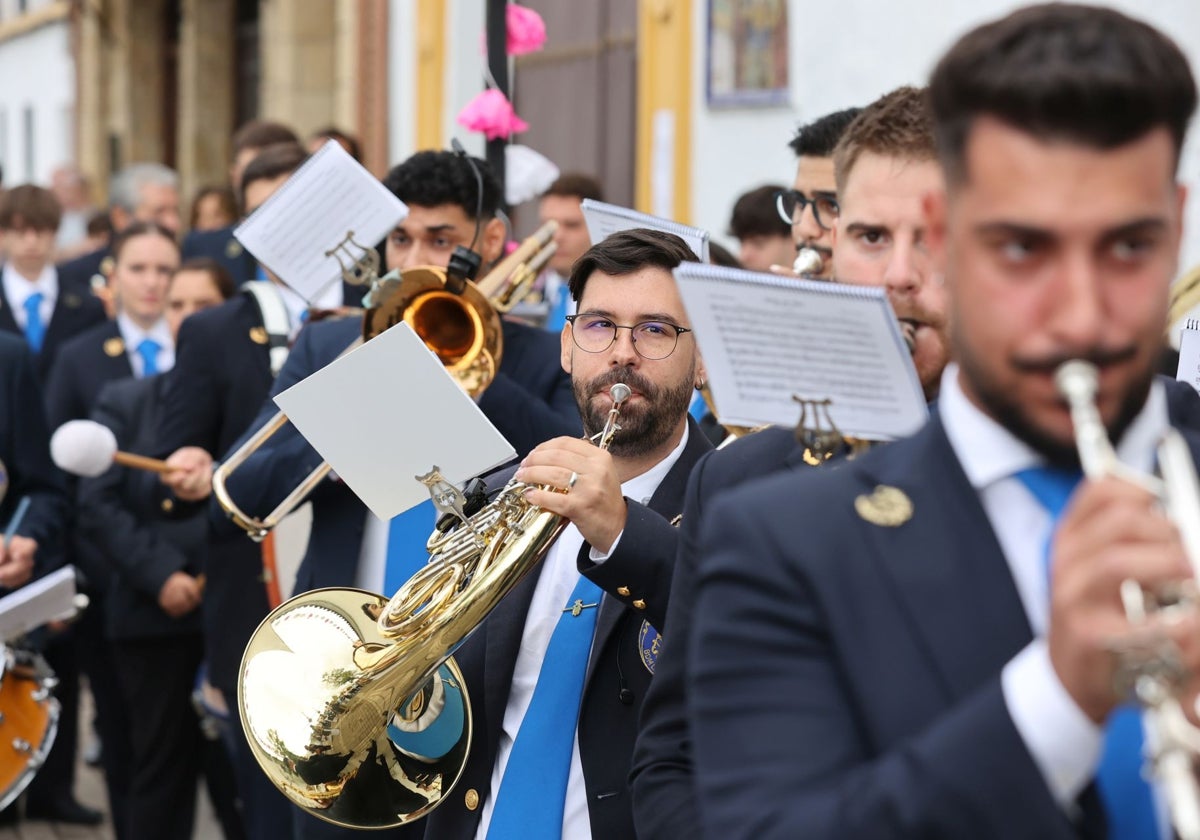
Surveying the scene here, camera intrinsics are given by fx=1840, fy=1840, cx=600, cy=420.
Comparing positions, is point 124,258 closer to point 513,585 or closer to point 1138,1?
point 1138,1

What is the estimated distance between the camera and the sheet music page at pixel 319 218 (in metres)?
4.64

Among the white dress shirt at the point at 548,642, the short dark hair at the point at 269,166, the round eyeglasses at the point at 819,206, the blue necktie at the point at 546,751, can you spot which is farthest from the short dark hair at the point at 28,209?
the blue necktie at the point at 546,751

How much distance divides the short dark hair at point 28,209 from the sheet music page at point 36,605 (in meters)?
4.80

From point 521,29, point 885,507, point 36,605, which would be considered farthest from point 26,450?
point 885,507

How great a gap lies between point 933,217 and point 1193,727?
22.0 inches

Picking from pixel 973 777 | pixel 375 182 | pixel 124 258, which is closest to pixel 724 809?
pixel 973 777

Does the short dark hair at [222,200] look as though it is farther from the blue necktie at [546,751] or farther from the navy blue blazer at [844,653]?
the navy blue blazer at [844,653]

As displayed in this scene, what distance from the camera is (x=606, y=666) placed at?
3.24 m

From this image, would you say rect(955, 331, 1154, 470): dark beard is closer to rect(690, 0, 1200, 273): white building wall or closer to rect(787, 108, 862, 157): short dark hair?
rect(787, 108, 862, 157): short dark hair

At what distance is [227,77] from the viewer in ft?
66.3

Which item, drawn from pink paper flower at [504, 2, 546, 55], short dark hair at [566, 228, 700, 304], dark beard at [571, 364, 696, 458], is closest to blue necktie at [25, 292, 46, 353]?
pink paper flower at [504, 2, 546, 55]

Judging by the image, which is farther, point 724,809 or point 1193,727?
point 724,809

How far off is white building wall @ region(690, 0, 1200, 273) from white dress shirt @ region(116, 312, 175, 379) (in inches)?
121

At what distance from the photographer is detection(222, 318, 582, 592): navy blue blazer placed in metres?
4.49
